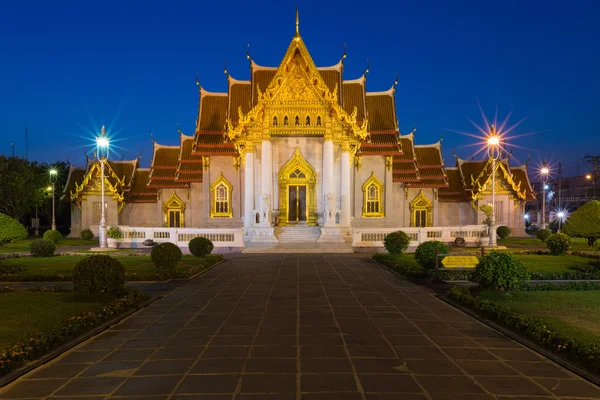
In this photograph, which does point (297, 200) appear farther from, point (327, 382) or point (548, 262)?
point (327, 382)

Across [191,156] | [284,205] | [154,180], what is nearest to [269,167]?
[284,205]

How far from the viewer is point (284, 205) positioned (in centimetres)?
3478

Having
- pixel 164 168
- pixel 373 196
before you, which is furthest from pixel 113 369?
pixel 164 168

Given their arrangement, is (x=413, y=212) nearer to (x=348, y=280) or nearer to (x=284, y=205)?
(x=284, y=205)

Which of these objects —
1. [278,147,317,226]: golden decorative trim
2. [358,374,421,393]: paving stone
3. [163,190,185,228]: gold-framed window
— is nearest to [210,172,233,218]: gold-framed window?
[163,190,185,228]: gold-framed window

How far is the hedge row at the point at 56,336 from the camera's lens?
7758 millimetres

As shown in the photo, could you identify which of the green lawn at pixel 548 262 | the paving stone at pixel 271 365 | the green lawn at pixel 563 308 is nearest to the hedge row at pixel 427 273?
the green lawn at pixel 548 262

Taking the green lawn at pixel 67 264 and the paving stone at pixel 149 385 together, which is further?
the green lawn at pixel 67 264

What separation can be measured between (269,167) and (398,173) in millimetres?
13665

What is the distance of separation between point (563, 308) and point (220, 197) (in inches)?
1175

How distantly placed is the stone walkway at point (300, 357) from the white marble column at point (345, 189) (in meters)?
19.0

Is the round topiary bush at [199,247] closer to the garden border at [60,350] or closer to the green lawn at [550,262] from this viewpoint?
the garden border at [60,350]

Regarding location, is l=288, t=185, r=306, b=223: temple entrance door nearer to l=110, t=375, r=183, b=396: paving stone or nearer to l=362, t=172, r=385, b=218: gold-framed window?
l=362, t=172, r=385, b=218: gold-framed window

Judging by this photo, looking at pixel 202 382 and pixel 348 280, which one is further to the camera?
pixel 348 280
